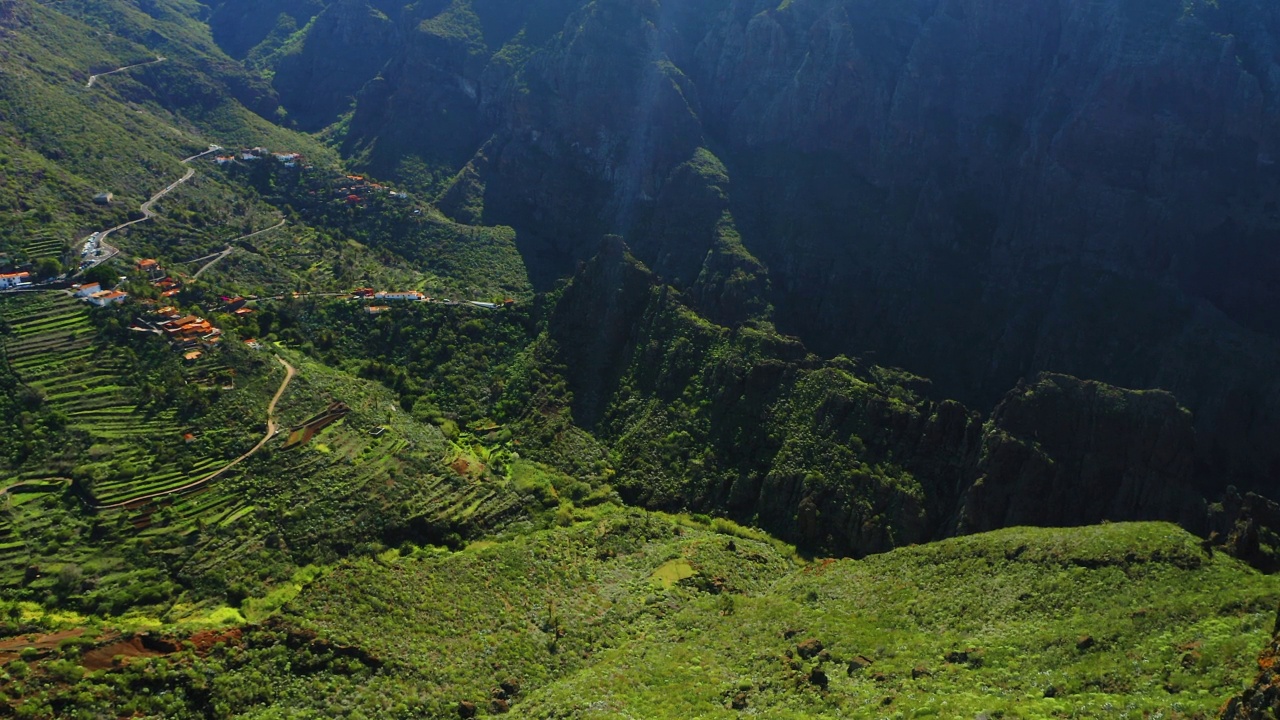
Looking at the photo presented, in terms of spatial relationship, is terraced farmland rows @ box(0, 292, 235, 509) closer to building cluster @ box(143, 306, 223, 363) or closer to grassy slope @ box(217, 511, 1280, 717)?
building cluster @ box(143, 306, 223, 363)

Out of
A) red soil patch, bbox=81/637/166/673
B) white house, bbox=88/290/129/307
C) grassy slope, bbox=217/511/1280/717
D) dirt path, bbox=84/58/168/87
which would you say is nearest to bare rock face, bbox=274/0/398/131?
dirt path, bbox=84/58/168/87

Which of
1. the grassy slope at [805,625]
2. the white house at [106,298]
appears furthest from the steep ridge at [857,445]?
the white house at [106,298]

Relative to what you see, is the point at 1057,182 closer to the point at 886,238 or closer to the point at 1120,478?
the point at 886,238

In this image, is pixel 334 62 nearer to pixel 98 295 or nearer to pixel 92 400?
pixel 98 295

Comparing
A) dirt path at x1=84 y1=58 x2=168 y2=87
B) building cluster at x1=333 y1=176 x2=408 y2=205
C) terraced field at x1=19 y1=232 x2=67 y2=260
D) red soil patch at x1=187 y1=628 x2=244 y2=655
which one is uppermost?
dirt path at x1=84 y1=58 x2=168 y2=87

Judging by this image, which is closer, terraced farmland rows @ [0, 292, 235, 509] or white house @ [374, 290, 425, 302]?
terraced farmland rows @ [0, 292, 235, 509]

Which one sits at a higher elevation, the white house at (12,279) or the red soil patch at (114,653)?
the white house at (12,279)

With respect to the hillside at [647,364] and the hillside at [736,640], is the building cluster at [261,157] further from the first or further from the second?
the hillside at [736,640]
